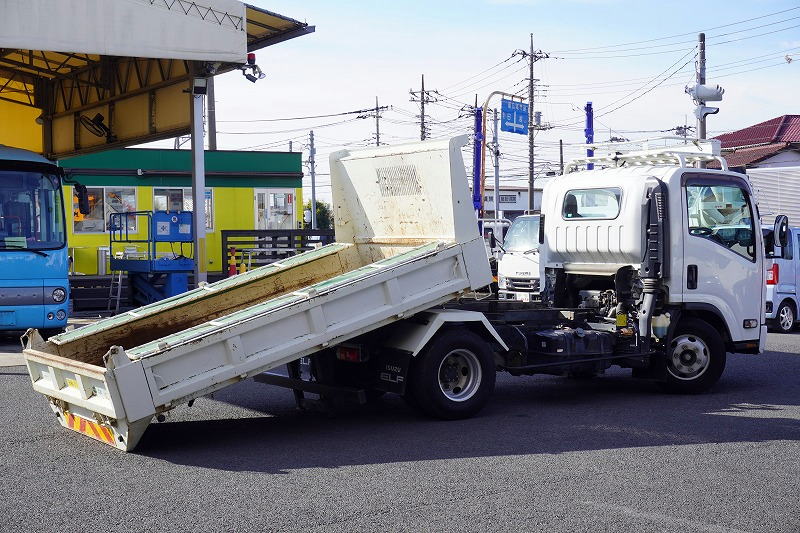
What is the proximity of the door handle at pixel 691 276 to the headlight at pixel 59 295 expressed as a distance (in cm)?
983

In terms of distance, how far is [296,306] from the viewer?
8.16m

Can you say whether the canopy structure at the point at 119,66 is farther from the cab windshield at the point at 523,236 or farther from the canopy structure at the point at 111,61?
the cab windshield at the point at 523,236

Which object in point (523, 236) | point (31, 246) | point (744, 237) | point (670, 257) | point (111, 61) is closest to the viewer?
point (670, 257)

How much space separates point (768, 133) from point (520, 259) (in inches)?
1271

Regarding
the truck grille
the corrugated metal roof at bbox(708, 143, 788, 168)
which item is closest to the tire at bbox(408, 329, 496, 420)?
the truck grille

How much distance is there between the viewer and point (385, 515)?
6.11 metres

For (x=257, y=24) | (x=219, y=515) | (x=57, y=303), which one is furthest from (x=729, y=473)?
(x=257, y=24)

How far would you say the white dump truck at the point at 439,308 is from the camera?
7949 mm

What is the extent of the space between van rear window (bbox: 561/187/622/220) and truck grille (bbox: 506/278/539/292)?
844 centimetres

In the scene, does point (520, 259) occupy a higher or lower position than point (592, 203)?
lower

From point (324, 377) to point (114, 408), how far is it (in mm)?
2568

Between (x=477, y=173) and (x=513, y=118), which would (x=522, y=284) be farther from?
(x=513, y=118)

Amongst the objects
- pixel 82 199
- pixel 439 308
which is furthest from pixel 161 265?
pixel 439 308

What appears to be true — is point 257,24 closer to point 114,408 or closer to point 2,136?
point 2,136
